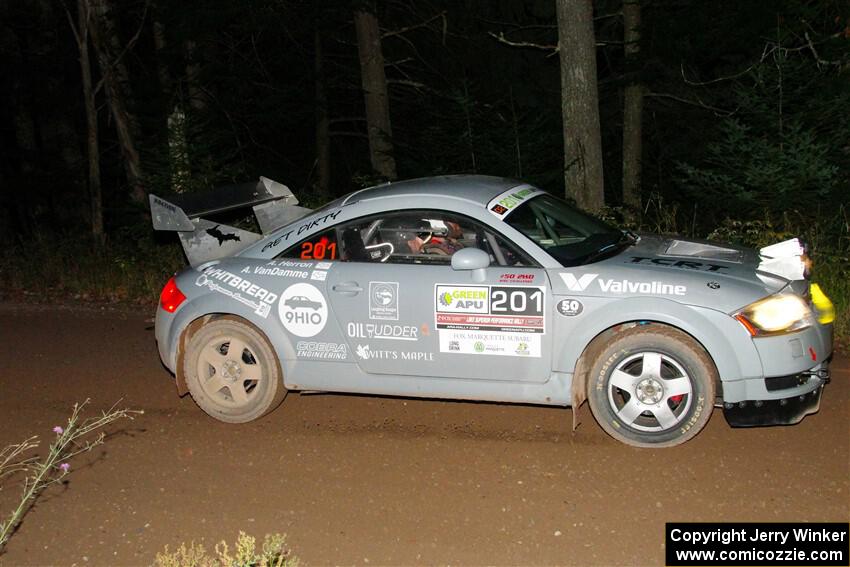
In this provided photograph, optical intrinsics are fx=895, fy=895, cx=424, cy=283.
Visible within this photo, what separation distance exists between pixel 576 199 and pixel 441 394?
21.4 feet

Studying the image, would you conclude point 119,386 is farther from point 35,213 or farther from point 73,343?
point 35,213

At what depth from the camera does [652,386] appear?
5.67 m

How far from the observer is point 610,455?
5.69 metres

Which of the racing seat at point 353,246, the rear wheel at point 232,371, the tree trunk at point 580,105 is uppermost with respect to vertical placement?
the tree trunk at point 580,105

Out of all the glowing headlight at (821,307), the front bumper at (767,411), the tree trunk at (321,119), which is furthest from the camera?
the tree trunk at (321,119)

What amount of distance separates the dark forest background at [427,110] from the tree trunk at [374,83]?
14 cm

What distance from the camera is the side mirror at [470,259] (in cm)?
581


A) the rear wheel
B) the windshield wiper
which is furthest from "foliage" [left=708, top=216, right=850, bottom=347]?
the rear wheel

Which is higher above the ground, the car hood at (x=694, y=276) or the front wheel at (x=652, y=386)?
the car hood at (x=694, y=276)

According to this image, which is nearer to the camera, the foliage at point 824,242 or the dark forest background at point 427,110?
the foliage at point 824,242

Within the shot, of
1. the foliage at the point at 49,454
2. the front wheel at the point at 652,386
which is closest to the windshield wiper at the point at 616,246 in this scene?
the front wheel at the point at 652,386

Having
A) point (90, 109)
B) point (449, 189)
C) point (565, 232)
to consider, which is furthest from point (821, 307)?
point (90, 109)

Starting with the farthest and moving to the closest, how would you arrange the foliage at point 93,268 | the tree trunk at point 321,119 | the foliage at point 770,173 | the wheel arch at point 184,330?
1. the tree trunk at point 321,119
2. the foliage at point 93,268
3. the foliage at point 770,173
4. the wheel arch at point 184,330

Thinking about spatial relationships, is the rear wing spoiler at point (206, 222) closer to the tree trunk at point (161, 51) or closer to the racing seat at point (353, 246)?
the racing seat at point (353, 246)
